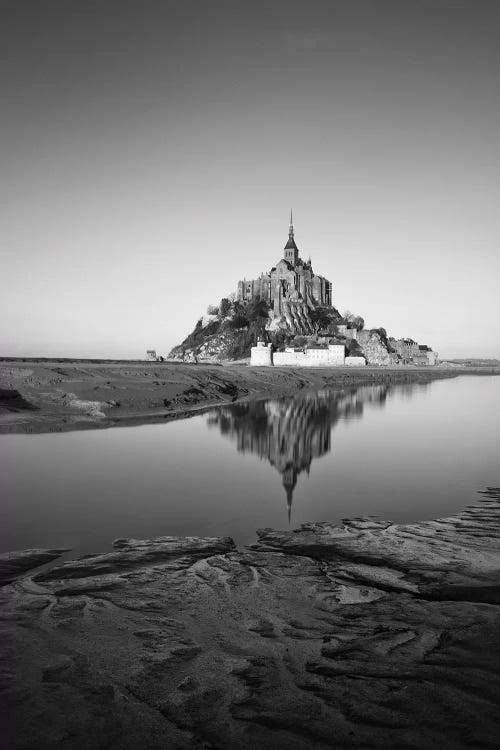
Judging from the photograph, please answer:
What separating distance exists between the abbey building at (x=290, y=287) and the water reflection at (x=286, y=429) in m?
104

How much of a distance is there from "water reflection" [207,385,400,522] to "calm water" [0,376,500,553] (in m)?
0.10

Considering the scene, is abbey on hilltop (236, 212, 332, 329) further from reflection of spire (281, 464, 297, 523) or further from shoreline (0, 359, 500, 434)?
reflection of spire (281, 464, 297, 523)

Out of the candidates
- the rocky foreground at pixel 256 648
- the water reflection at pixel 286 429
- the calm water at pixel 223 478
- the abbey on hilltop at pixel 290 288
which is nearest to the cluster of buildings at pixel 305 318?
the abbey on hilltop at pixel 290 288

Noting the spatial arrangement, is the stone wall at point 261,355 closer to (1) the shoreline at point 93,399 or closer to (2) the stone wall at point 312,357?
(2) the stone wall at point 312,357

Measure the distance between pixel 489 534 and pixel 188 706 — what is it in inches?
278

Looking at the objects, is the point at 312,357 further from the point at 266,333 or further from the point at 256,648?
the point at 256,648

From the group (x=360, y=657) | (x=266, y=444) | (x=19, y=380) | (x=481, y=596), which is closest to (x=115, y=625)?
(x=360, y=657)

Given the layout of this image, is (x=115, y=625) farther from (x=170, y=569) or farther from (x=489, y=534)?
(x=489, y=534)

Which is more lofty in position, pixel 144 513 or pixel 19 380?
pixel 19 380

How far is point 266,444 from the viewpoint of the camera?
20.7 metres

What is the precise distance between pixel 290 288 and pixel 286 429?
5050 inches

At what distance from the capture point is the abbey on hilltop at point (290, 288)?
470 feet

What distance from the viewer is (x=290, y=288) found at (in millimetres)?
149500

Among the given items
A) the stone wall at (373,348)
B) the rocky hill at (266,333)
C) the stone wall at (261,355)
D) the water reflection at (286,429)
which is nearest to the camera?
the water reflection at (286,429)
